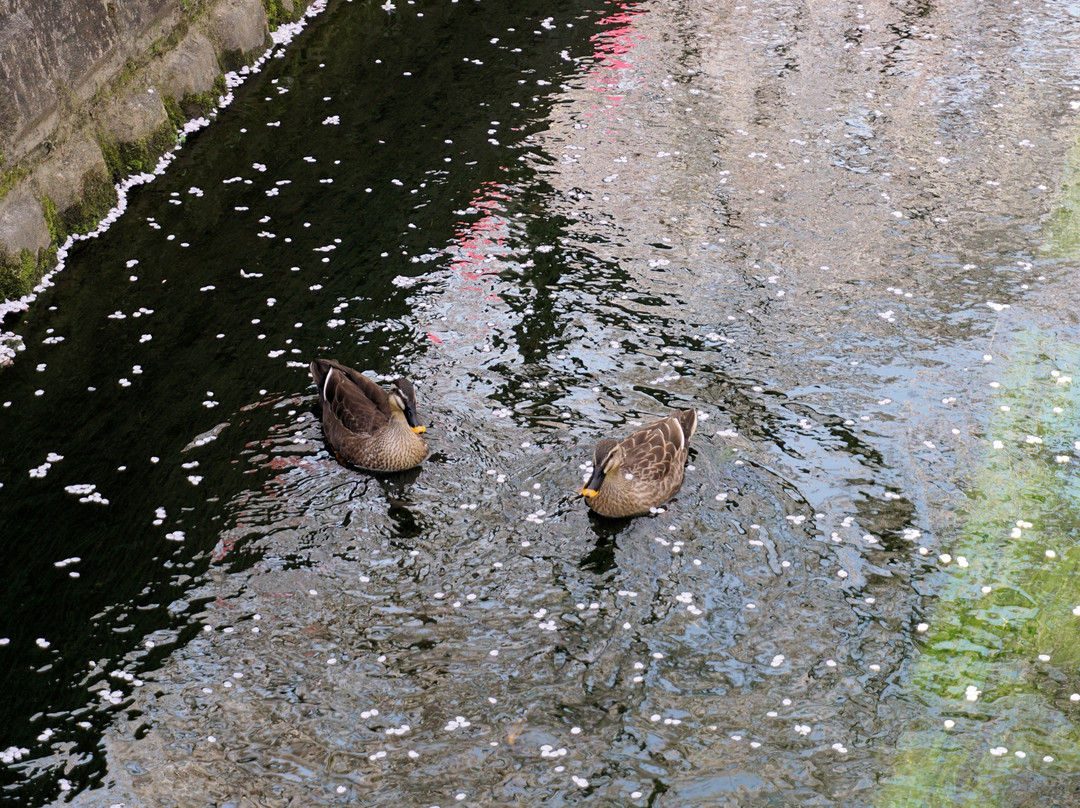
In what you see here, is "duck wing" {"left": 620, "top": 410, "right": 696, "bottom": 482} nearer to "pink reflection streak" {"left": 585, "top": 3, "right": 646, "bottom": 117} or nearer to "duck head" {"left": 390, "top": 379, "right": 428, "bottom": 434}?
"duck head" {"left": 390, "top": 379, "right": 428, "bottom": 434}

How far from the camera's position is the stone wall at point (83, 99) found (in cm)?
1144

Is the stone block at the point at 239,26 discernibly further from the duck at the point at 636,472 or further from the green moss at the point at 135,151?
the duck at the point at 636,472

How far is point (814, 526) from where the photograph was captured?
872 cm

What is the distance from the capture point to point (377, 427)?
9.37m

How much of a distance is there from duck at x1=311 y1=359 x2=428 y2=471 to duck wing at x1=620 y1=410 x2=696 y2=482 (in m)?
1.90

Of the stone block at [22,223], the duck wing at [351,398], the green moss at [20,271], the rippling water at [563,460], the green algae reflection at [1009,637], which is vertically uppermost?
the stone block at [22,223]

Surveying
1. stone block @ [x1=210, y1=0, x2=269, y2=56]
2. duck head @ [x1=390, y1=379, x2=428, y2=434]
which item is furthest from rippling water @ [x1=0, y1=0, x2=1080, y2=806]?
stone block @ [x1=210, y1=0, x2=269, y2=56]

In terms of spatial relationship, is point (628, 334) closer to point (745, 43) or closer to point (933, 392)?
point (933, 392)

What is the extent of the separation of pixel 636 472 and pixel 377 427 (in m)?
2.34

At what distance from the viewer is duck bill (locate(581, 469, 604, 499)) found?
8.68 m

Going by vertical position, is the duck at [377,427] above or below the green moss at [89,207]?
below

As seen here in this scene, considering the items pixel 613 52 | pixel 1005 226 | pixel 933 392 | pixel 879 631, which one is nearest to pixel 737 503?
pixel 879 631

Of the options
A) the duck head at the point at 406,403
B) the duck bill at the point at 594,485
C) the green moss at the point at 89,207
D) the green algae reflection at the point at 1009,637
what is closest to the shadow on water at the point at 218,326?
the green moss at the point at 89,207

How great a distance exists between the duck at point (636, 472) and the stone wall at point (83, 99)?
6.86 m
